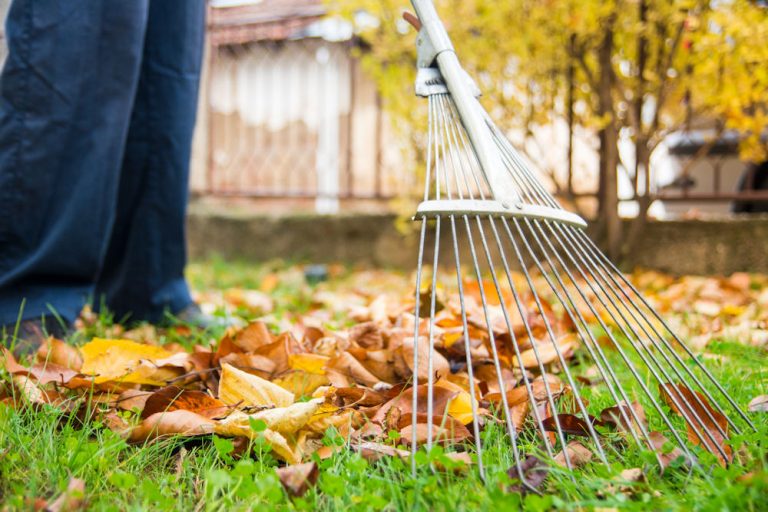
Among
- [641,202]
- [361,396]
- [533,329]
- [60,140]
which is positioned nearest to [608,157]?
[641,202]

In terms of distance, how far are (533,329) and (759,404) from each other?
1.75 ft

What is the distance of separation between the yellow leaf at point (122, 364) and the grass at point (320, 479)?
17 centimetres

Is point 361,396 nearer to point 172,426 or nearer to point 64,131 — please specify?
point 172,426

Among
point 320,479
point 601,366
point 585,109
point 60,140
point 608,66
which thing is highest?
point 608,66

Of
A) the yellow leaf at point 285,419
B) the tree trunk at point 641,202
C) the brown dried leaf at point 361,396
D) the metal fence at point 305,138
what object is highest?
the metal fence at point 305,138

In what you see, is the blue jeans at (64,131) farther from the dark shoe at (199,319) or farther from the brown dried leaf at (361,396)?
the brown dried leaf at (361,396)

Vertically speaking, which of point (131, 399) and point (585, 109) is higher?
point (585, 109)

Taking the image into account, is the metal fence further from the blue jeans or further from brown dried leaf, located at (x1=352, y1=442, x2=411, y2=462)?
brown dried leaf, located at (x1=352, y1=442, x2=411, y2=462)

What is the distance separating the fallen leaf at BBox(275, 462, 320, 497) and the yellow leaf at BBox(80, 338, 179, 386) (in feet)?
1.46

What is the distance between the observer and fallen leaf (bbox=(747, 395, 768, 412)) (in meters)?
1.06

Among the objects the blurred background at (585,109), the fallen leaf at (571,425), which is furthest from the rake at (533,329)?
the blurred background at (585,109)

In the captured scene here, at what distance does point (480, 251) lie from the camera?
3361mm

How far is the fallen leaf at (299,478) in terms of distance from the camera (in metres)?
0.78

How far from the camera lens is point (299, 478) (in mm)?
794
